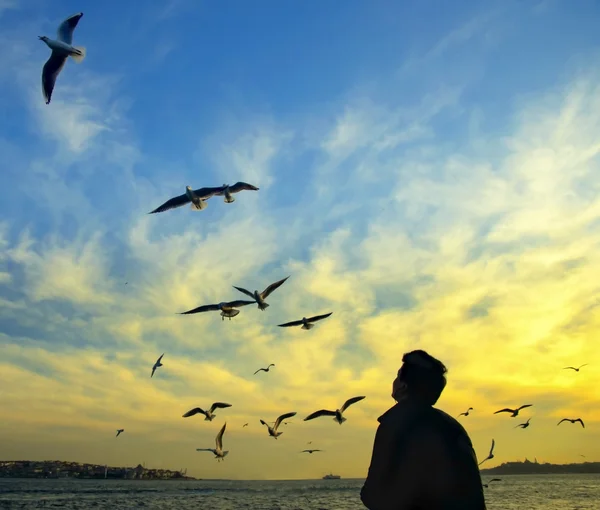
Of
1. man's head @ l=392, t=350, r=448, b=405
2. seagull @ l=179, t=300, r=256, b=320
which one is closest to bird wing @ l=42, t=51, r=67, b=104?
seagull @ l=179, t=300, r=256, b=320

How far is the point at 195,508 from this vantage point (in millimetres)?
50562

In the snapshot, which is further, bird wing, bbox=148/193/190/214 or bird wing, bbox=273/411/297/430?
bird wing, bbox=273/411/297/430

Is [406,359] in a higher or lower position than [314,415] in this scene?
lower

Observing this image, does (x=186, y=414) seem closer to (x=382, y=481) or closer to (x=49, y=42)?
(x=49, y=42)

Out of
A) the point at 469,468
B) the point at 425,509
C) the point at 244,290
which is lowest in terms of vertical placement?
the point at 425,509

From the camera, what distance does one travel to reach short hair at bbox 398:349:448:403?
362 centimetres

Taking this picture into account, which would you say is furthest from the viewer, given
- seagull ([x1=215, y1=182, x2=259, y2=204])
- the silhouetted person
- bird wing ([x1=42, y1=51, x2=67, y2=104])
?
seagull ([x1=215, y1=182, x2=259, y2=204])

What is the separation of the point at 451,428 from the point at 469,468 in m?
0.25

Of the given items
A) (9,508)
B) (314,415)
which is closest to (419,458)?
(314,415)

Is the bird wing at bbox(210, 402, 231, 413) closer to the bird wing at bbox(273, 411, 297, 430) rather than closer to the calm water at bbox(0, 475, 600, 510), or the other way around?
the bird wing at bbox(273, 411, 297, 430)

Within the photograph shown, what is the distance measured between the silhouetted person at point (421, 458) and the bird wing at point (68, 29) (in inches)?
647

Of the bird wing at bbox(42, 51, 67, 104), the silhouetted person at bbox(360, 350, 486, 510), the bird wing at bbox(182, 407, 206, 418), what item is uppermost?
the bird wing at bbox(42, 51, 67, 104)

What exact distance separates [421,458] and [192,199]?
20.4 m

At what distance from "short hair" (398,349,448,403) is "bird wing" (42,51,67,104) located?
15.1 metres
